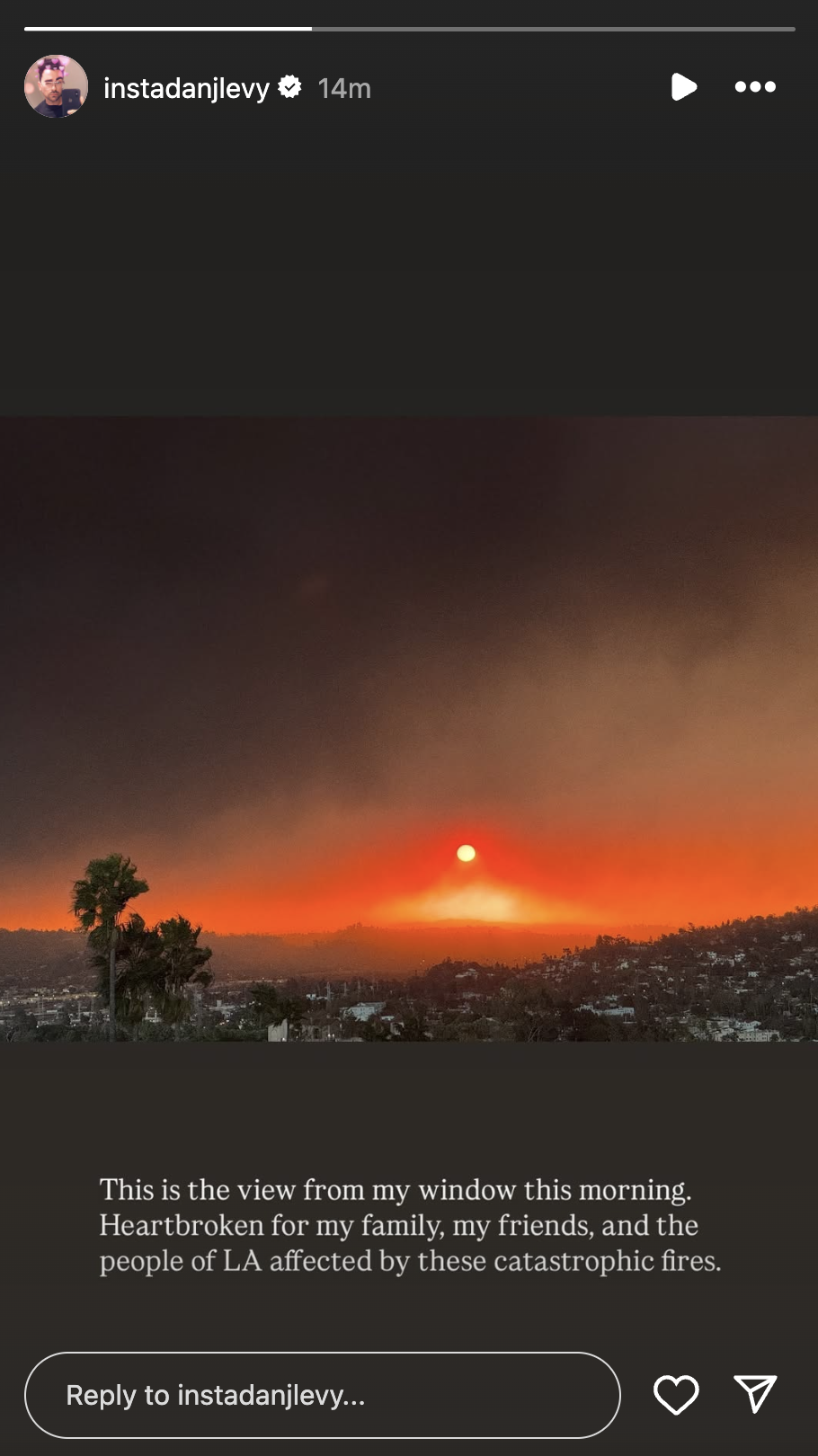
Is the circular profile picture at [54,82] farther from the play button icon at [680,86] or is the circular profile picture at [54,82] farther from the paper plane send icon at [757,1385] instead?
the paper plane send icon at [757,1385]

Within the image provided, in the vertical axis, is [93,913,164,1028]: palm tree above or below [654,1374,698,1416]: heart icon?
above

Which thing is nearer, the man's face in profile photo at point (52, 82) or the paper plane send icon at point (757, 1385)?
the paper plane send icon at point (757, 1385)

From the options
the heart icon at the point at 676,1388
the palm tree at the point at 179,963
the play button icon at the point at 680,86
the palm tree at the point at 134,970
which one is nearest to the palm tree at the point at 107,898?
the palm tree at the point at 134,970

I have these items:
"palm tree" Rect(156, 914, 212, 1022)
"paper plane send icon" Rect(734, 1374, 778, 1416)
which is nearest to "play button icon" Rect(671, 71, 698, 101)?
"paper plane send icon" Rect(734, 1374, 778, 1416)

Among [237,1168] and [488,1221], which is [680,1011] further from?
[237,1168]

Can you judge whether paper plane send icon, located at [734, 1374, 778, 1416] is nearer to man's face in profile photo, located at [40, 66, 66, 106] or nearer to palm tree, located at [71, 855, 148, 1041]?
palm tree, located at [71, 855, 148, 1041]

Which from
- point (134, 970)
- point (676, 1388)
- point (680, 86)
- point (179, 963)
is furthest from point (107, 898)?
point (680, 86)

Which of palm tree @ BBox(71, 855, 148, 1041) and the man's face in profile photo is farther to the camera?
palm tree @ BBox(71, 855, 148, 1041)
